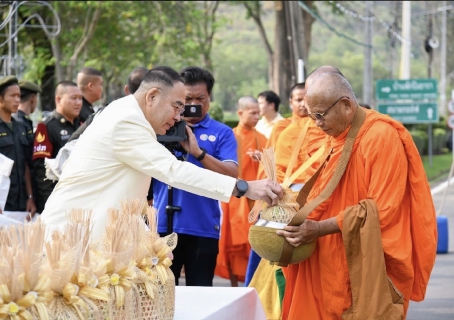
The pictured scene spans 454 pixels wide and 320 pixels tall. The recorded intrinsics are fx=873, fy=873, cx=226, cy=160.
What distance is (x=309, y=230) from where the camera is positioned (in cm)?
452

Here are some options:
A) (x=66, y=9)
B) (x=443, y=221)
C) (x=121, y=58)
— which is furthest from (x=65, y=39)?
(x=443, y=221)

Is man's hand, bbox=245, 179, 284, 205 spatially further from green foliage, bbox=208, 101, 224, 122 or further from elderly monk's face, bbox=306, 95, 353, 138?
green foliage, bbox=208, 101, 224, 122

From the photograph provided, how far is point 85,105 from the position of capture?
26.5 ft

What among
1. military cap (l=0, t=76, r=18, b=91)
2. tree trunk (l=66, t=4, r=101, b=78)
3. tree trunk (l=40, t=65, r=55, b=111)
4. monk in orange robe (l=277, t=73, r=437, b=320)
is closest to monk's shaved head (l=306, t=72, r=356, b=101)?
monk in orange robe (l=277, t=73, r=437, b=320)

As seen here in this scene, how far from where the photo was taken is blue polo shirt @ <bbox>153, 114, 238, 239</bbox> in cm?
580

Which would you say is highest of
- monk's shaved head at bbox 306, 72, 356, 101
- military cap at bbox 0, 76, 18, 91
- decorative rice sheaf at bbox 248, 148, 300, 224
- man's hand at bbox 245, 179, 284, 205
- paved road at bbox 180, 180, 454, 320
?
military cap at bbox 0, 76, 18, 91

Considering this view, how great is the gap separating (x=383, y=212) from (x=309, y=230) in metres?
0.39

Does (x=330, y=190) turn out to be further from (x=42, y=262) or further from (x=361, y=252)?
(x=42, y=262)

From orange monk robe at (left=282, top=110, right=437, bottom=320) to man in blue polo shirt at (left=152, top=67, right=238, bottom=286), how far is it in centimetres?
119

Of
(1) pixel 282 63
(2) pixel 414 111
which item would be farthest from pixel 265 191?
(1) pixel 282 63

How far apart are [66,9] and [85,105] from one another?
19222 mm

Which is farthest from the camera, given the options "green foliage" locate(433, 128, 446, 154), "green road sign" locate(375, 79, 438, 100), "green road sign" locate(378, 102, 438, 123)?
"green foliage" locate(433, 128, 446, 154)

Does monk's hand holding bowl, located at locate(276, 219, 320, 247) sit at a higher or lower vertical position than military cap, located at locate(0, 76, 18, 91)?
lower

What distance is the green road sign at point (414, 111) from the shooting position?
23500 mm
